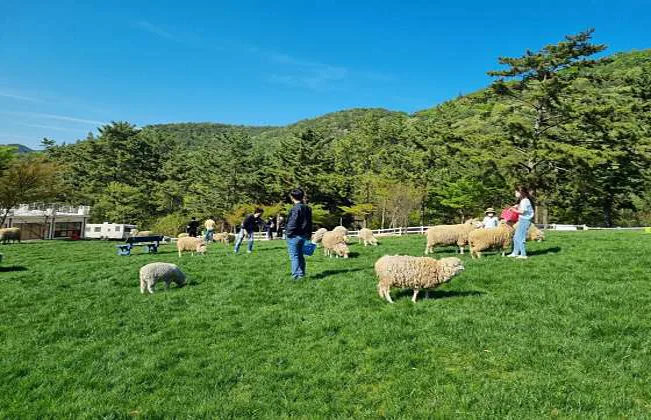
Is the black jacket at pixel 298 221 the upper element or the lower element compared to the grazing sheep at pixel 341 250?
upper

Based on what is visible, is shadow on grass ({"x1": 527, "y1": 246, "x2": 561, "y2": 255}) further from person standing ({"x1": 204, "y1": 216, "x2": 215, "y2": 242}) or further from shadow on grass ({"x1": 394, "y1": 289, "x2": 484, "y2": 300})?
person standing ({"x1": 204, "y1": 216, "x2": 215, "y2": 242})

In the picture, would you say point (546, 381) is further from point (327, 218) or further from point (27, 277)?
point (327, 218)

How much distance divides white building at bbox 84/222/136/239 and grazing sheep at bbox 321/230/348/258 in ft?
129

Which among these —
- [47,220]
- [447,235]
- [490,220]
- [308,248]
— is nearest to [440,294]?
[308,248]

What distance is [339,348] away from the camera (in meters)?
6.63

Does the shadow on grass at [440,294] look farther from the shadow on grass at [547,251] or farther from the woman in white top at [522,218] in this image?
the shadow on grass at [547,251]

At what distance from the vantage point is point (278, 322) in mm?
8094

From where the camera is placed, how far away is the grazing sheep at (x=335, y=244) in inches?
618

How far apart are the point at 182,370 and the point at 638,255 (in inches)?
492

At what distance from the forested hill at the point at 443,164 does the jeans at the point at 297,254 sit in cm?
2711

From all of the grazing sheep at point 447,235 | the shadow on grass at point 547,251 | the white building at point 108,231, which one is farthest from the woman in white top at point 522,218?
the white building at point 108,231

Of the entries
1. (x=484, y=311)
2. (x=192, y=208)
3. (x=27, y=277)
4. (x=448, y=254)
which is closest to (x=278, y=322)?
(x=484, y=311)

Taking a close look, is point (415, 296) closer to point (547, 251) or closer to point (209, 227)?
point (547, 251)

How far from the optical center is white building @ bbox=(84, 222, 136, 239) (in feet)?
161
